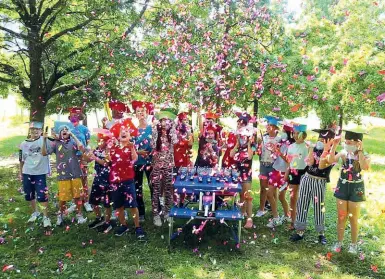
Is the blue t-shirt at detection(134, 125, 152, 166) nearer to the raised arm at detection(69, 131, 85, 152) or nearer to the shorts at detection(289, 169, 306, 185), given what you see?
the raised arm at detection(69, 131, 85, 152)

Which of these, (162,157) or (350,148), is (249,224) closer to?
(162,157)

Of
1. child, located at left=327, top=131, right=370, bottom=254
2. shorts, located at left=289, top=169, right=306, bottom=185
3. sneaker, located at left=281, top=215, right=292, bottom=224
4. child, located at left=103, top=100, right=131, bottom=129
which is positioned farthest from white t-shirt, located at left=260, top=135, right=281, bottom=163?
child, located at left=103, top=100, right=131, bottom=129

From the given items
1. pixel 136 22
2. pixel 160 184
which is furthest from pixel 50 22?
pixel 160 184

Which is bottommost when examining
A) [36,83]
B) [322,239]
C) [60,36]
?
[322,239]

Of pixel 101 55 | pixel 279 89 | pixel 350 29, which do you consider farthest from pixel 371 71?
pixel 101 55

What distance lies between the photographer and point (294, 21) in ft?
69.7

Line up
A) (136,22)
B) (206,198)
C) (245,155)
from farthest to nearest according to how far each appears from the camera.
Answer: (136,22) → (245,155) → (206,198)

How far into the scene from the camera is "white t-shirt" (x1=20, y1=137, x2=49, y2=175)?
685 centimetres

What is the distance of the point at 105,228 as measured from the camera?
6.64 m

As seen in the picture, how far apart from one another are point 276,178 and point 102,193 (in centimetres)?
326

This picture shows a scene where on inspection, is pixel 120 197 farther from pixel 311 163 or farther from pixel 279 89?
pixel 279 89

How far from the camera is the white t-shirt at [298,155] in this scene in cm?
659

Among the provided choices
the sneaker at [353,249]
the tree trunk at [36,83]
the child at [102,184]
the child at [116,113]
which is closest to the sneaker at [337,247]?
the sneaker at [353,249]

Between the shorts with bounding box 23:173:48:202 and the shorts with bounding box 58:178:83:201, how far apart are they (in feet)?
1.13
